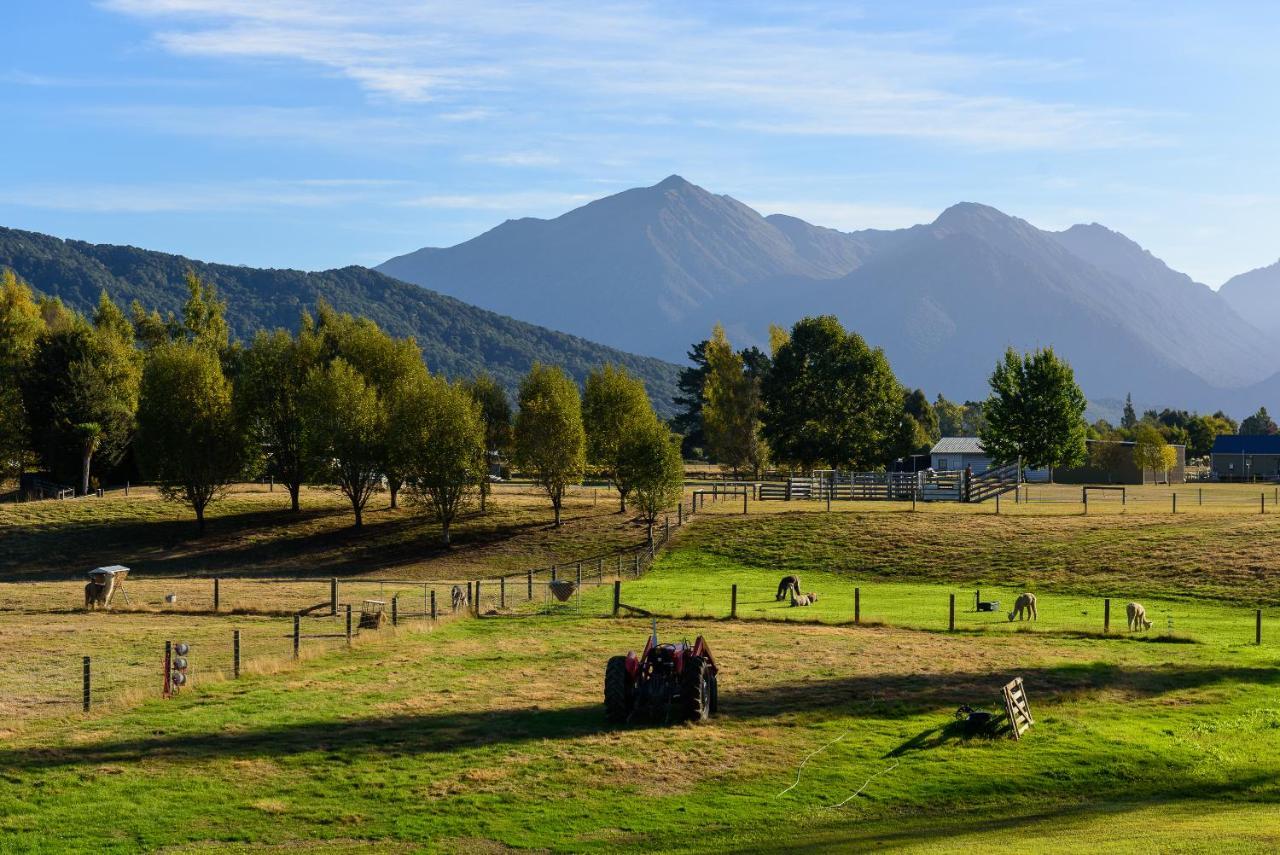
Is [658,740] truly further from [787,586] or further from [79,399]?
[79,399]

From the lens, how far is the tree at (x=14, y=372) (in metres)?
98.4

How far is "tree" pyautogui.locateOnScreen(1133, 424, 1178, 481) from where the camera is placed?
124m

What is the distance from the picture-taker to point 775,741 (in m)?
26.5

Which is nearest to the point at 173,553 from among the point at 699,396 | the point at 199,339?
the point at 199,339

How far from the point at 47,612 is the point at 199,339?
207ft

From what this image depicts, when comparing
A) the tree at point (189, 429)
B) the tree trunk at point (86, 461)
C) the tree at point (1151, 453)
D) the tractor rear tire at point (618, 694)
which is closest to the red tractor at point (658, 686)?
the tractor rear tire at point (618, 694)

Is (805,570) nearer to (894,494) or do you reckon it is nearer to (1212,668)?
(894,494)

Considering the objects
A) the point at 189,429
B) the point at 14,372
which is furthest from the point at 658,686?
the point at 14,372

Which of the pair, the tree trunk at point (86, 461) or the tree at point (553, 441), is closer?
the tree at point (553, 441)

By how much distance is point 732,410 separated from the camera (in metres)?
127

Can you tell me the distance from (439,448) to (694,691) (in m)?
58.9

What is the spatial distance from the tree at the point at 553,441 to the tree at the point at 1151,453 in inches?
2558

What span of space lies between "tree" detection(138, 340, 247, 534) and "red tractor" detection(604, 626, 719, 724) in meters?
66.2

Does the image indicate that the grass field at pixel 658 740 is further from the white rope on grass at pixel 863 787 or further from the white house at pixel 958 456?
the white house at pixel 958 456
